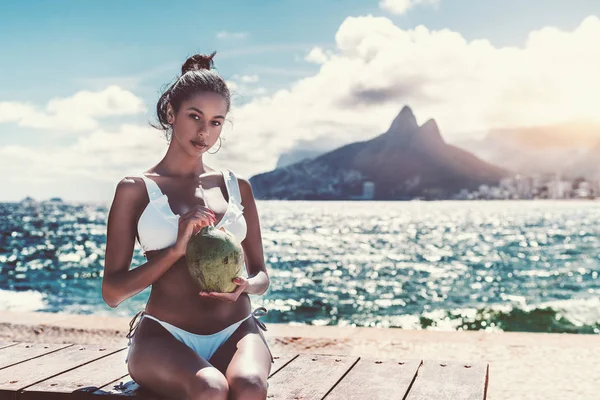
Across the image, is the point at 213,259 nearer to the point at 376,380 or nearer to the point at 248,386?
the point at 248,386

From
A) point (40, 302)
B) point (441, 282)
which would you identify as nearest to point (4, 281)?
point (40, 302)

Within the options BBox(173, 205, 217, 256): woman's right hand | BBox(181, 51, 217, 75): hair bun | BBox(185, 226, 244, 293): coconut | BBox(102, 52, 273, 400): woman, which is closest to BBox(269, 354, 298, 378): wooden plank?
BBox(102, 52, 273, 400): woman

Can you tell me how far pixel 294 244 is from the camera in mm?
45062

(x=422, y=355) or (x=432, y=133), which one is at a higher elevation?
(x=432, y=133)

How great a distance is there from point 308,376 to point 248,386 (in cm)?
77

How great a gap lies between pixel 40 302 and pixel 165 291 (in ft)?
55.4

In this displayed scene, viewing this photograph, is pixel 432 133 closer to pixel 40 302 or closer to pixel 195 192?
pixel 40 302

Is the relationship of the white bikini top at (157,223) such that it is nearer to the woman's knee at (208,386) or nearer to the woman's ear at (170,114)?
the woman's ear at (170,114)

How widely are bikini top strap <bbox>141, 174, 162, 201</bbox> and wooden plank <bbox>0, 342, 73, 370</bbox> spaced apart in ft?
4.13

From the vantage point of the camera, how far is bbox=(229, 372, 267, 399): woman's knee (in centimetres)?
264

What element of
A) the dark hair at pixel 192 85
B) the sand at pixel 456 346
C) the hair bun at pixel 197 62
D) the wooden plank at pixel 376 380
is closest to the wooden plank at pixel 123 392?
the wooden plank at pixel 376 380

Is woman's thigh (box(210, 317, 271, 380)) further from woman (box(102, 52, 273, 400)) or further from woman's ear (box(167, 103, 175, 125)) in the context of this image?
woman's ear (box(167, 103, 175, 125))

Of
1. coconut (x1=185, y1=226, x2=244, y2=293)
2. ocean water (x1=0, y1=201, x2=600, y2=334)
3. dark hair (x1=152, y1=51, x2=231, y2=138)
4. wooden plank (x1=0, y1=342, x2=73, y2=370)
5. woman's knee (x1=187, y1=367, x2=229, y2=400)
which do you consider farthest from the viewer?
ocean water (x1=0, y1=201, x2=600, y2=334)

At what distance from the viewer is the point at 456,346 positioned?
24.7ft
